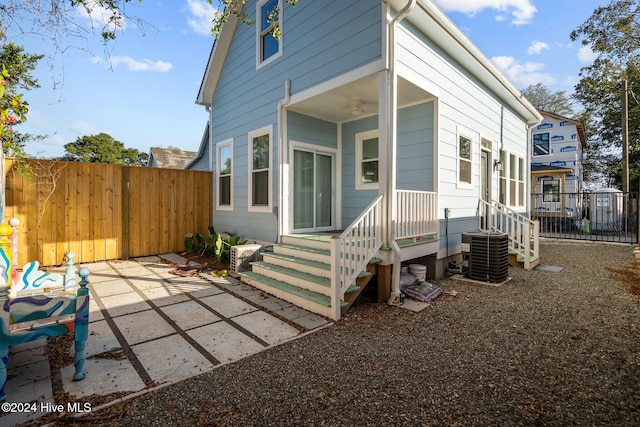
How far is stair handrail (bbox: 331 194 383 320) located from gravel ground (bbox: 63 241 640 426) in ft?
1.29

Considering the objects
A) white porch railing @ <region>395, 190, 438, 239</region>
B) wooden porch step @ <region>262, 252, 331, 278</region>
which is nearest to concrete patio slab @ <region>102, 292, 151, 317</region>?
wooden porch step @ <region>262, 252, 331, 278</region>

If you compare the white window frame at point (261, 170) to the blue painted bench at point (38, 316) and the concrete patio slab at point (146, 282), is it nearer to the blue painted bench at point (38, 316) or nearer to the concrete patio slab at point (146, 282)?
the concrete patio slab at point (146, 282)

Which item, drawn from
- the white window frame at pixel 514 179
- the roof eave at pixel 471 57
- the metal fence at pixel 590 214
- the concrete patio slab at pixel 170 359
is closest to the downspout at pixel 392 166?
the roof eave at pixel 471 57

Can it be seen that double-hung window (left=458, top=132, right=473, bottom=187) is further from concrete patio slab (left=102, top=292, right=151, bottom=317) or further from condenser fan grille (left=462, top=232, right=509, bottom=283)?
concrete patio slab (left=102, top=292, right=151, bottom=317)

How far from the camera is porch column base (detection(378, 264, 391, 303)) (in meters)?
4.21

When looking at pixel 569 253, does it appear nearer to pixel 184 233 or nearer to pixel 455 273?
pixel 455 273

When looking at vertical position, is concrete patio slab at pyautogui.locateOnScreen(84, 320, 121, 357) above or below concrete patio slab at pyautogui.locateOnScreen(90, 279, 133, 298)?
below

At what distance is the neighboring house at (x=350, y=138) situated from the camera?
4219 mm

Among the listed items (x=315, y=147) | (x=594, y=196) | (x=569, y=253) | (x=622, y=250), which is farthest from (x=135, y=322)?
(x=594, y=196)

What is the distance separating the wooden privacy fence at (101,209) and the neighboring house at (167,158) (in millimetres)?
10764

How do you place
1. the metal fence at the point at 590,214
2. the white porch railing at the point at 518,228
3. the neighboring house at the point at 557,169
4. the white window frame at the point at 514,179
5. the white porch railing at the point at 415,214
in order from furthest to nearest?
1. the neighboring house at the point at 557,169
2. the metal fence at the point at 590,214
3. the white window frame at the point at 514,179
4. the white porch railing at the point at 518,228
5. the white porch railing at the point at 415,214

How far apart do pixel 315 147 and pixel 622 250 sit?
9.34 metres

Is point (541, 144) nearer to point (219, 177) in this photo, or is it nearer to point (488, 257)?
point (488, 257)

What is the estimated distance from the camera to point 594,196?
13008 millimetres
